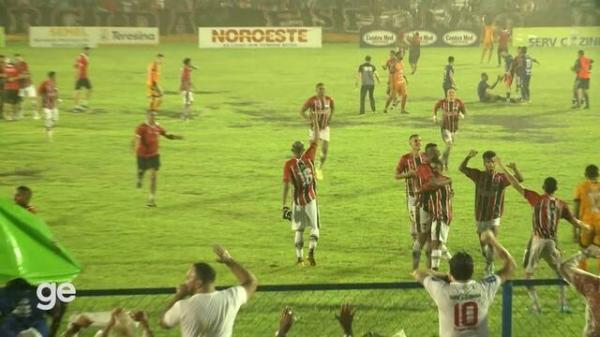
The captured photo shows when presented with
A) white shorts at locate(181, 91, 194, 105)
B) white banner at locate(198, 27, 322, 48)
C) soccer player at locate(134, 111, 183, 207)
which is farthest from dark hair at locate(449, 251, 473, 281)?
white banner at locate(198, 27, 322, 48)

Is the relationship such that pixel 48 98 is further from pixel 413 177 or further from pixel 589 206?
pixel 589 206

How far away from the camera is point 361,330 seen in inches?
525

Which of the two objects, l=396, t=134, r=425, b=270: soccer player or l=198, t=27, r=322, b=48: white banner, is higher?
l=198, t=27, r=322, b=48: white banner

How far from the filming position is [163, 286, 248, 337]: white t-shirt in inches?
312

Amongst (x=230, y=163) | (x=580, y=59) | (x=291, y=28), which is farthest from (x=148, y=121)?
(x=291, y=28)

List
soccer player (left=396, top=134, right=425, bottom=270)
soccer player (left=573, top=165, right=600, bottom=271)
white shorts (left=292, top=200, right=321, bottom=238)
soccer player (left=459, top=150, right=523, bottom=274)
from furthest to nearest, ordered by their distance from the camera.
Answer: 1. white shorts (left=292, top=200, right=321, bottom=238)
2. soccer player (left=396, top=134, right=425, bottom=270)
3. soccer player (left=459, top=150, right=523, bottom=274)
4. soccer player (left=573, top=165, right=600, bottom=271)

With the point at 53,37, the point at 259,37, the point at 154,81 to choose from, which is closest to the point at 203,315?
the point at 154,81

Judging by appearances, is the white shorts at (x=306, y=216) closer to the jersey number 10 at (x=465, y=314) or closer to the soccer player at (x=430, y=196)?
the soccer player at (x=430, y=196)

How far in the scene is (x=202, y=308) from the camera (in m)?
7.93

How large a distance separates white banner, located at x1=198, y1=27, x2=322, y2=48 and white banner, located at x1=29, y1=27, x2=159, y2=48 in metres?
2.79

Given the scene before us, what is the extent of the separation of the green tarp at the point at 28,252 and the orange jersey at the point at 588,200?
8.27 meters

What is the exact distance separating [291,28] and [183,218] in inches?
1227

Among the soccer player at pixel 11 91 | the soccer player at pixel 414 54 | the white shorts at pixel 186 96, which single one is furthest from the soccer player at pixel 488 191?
the soccer player at pixel 414 54

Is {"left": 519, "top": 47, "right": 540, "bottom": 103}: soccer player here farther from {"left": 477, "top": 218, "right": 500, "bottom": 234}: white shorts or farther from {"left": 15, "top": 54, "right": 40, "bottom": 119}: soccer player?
{"left": 477, "top": 218, "right": 500, "bottom": 234}: white shorts
